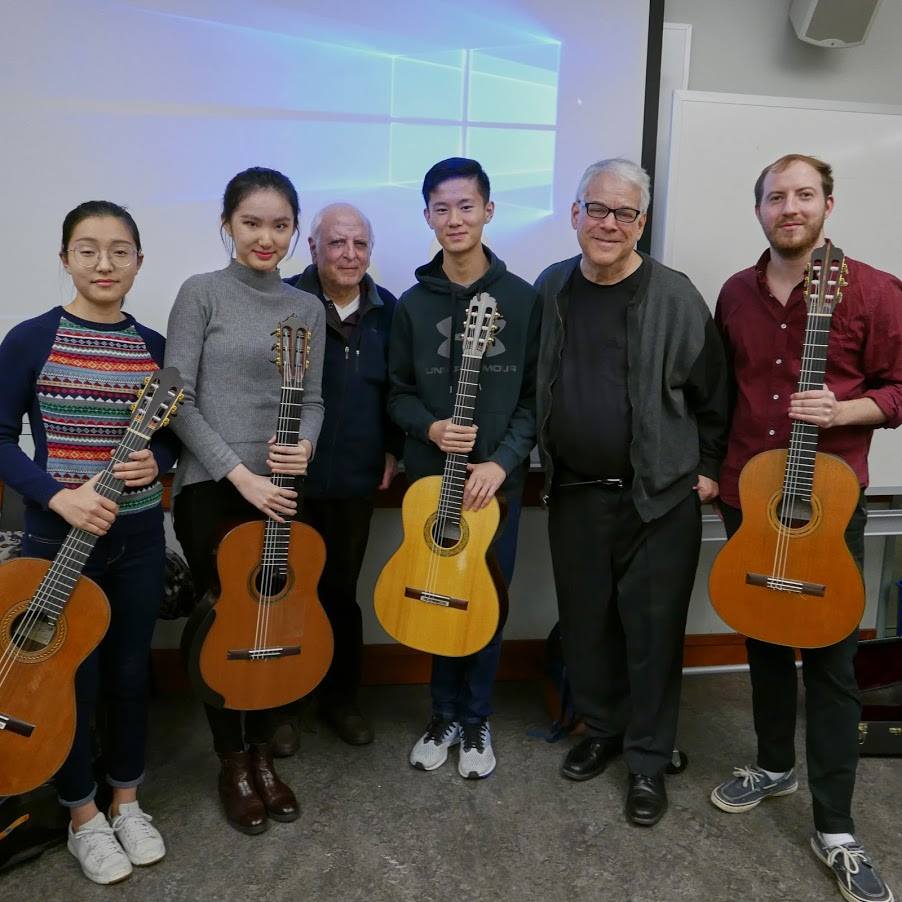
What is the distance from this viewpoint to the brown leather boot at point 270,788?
2.04 m

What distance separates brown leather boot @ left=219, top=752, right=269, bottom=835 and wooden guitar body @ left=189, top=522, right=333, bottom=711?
0.24 metres

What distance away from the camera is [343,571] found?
7.80ft

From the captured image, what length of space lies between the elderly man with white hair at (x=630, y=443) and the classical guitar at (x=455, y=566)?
23 cm

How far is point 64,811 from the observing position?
2010 millimetres

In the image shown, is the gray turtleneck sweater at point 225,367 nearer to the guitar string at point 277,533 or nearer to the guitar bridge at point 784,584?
the guitar string at point 277,533

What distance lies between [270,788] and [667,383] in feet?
4.96

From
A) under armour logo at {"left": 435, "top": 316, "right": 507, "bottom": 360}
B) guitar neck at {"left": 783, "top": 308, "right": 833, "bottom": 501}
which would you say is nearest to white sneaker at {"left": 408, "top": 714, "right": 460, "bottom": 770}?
under armour logo at {"left": 435, "top": 316, "right": 507, "bottom": 360}

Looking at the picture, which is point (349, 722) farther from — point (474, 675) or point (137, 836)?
point (137, 836)

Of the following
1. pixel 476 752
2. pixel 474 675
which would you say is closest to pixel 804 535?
pixel 474 675

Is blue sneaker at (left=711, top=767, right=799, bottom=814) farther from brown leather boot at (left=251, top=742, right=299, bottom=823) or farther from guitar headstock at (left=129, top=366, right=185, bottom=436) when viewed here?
guitar headstock at (left=129, top=366, right=185, bottom=436)

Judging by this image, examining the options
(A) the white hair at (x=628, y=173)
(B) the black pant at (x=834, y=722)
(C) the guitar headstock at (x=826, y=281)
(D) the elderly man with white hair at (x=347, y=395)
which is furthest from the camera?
(D) the elderly man with white hair at (x=347, y=395)

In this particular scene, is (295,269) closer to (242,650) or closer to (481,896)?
(242,650)

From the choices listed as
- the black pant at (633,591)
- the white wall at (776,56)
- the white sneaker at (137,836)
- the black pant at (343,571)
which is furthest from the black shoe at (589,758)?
the white wall at (776,56)

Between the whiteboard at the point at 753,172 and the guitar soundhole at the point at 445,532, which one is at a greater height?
the whiteboard at the point at 753,172
